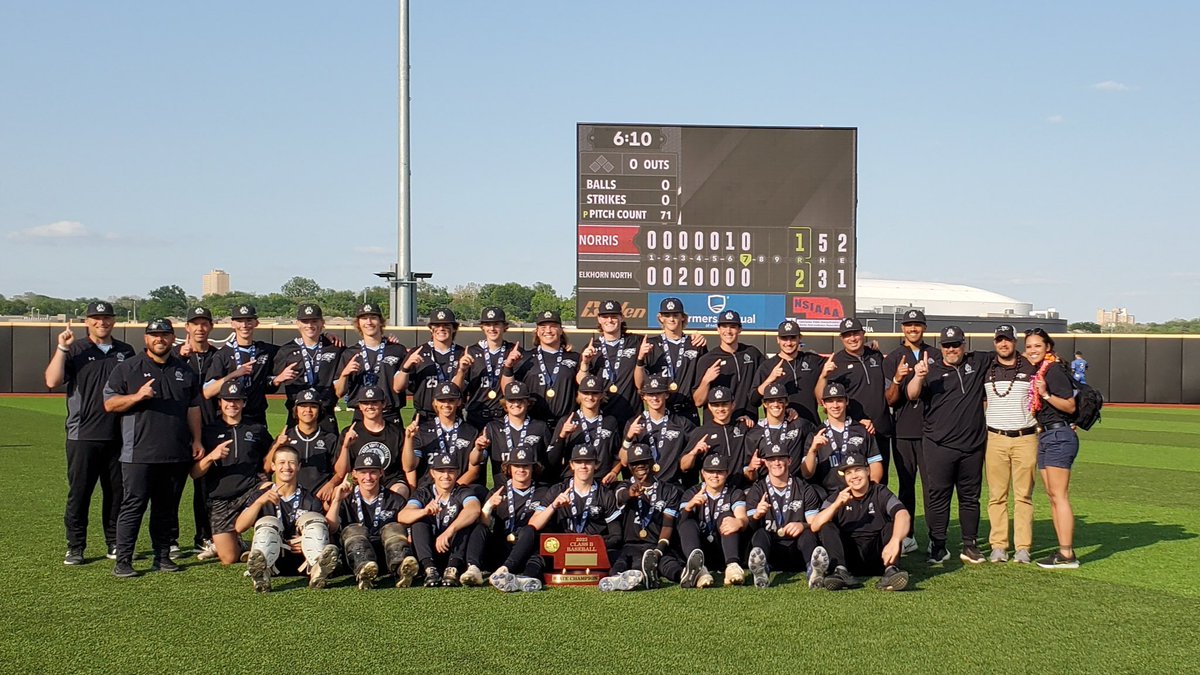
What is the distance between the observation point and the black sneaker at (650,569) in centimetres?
773

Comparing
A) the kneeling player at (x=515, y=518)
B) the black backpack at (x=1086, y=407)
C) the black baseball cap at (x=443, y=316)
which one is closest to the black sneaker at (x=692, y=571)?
the kneeling player at (x=515, y=518)

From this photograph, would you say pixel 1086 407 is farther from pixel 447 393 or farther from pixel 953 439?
pixel 447 393

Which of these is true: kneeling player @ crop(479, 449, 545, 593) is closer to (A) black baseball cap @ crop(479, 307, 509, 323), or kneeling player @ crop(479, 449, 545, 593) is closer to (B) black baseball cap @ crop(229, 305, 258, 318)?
(A) black baseball cap @ crop(479, 307, 509, 323)

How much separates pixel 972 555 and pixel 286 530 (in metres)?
5.42

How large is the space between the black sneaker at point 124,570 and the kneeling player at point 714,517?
13.3ft

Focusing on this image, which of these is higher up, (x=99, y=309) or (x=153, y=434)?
(x=99, y=309)

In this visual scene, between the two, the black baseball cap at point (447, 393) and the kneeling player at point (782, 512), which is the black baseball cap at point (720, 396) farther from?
the black baseball cap at point (447, 393)

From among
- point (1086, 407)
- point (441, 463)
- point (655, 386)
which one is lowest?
point (441, 463)

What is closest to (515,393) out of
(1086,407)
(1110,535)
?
(1086,407)

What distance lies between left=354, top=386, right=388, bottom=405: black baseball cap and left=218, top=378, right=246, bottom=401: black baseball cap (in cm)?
94

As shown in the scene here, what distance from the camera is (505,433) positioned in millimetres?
8805

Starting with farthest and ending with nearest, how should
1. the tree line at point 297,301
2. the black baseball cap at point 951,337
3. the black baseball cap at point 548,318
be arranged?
the tree line at point 297,301, the black baseball cap at point 548,318, the black baseball cap at point 951,337

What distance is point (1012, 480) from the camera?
8.91 metres

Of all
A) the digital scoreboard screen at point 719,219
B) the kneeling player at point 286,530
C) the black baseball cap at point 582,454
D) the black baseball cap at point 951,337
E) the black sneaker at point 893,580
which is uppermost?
the digital scoreboard screen at point 719,219
